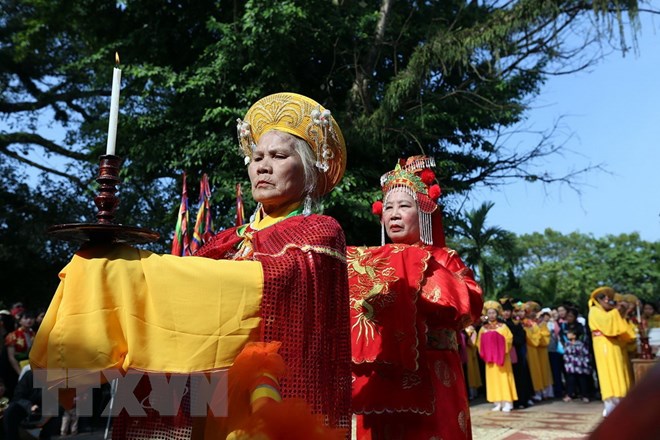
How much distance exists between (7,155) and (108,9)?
8252 millimetres

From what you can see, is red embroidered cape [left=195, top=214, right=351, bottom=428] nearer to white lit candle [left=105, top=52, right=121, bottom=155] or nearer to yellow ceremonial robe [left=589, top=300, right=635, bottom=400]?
white lit candle [left=105, top=52, right=121, bottom=155]

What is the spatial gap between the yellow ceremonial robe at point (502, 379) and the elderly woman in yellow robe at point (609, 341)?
6.22 ft

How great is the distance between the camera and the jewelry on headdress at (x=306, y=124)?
2.69 meters

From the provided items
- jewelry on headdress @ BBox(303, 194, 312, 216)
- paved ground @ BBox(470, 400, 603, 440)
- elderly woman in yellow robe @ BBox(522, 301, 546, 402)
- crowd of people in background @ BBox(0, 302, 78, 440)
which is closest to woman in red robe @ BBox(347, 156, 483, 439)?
jewelry on headdress @ BBox(303, 194, 312, 216)

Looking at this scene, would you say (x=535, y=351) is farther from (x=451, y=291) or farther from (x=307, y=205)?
(x=307, y=205)

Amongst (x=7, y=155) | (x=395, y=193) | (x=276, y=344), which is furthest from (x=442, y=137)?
(x=7, y=155)

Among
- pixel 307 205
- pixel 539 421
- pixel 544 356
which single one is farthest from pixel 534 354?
pixel 307 205

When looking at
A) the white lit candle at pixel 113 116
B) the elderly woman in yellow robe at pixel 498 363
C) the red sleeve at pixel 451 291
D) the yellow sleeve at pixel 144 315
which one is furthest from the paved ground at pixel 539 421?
the white lit candle at pixel 113 116

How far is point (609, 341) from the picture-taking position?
11.4m

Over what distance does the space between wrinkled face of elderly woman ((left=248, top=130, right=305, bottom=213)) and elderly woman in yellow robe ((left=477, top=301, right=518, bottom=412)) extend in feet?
36.7

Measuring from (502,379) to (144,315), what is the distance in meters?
12.1

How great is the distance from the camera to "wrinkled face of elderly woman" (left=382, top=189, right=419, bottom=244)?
442cm

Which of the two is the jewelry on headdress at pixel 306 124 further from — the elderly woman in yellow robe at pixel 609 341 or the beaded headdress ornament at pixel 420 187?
the elderly woman in yellow robe at pixel 609 341

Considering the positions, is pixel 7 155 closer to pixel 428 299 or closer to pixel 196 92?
pixel 196 92
